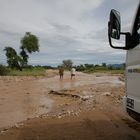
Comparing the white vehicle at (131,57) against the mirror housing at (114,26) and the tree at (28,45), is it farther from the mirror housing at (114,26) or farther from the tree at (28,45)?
the tree at (28,45)

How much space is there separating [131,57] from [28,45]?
218 feet

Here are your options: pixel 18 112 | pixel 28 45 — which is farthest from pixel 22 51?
pixel 18 112

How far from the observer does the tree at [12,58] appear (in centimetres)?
7100

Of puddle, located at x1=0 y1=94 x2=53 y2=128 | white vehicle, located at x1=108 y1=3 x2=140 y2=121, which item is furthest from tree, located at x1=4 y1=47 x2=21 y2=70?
white vehicle, located at x1=108 y1=3 x2=140 y2=121

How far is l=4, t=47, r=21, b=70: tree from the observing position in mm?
71000

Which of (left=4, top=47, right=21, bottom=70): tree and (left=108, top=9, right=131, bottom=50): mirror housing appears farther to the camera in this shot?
(left=4, top=47, right=21, bottom=70): tree

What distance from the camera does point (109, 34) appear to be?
544 centimetres

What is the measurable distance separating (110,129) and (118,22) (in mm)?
3504

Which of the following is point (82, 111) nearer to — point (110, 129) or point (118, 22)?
point (110, 129)

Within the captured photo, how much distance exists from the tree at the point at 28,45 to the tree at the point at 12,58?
141cm

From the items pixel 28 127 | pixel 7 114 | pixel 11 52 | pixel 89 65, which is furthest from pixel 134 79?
pixel 89 65

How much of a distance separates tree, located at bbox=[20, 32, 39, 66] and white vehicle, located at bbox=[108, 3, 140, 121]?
2604 inches

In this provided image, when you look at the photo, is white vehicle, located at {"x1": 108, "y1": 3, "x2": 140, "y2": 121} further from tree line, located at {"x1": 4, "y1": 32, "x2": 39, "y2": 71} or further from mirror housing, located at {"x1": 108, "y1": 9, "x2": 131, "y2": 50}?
tree line, located at {"x1": 4, "y1": 32, "x2": 39, "y2": 71}

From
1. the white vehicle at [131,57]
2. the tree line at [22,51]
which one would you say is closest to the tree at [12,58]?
the tree line at [22,51]
